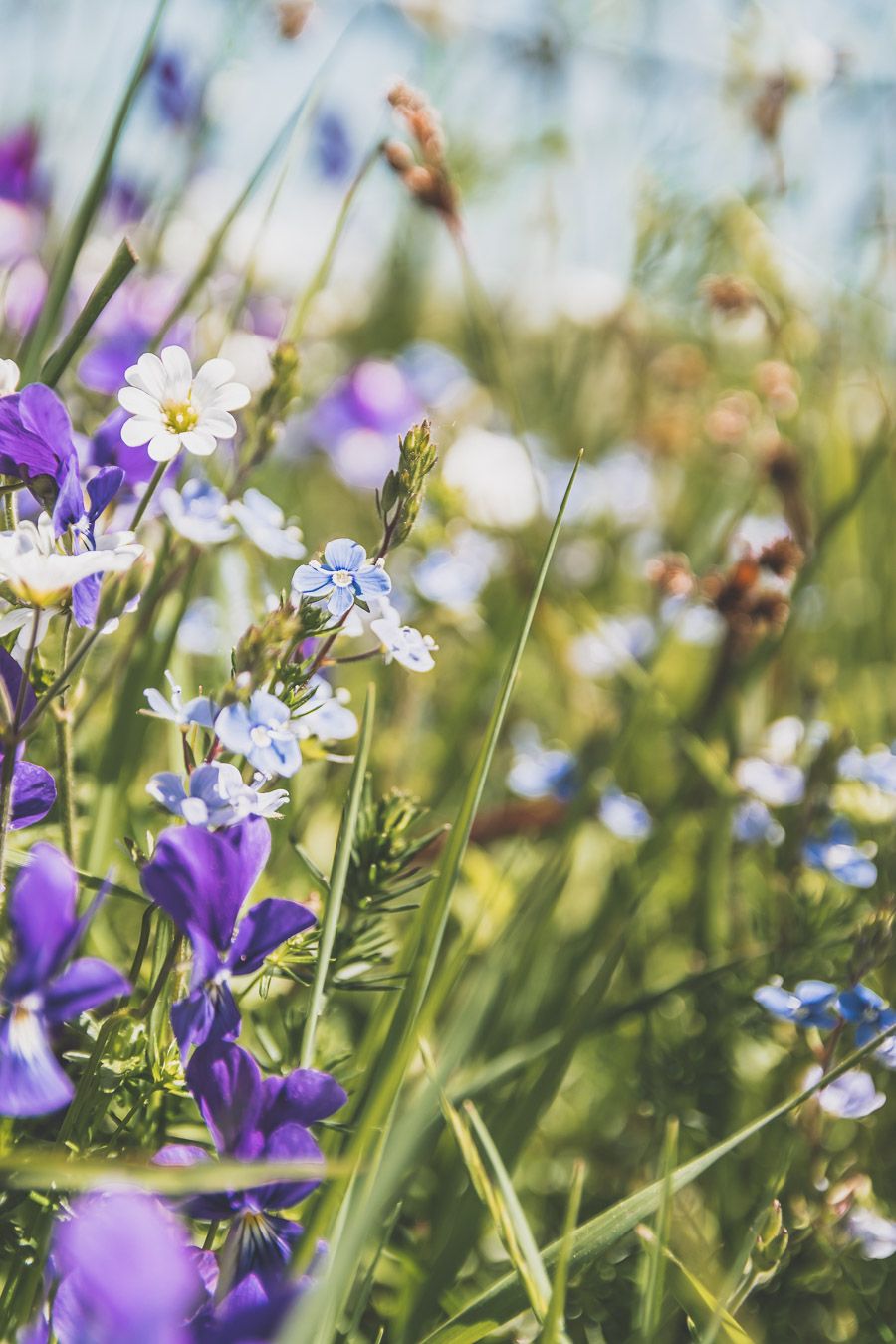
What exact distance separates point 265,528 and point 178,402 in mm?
94

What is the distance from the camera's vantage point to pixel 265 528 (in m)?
0.69

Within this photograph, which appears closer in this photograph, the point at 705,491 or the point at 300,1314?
the point at 300,1314

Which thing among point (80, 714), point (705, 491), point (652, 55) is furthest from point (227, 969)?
point (652, 55)

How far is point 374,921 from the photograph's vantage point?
712mm

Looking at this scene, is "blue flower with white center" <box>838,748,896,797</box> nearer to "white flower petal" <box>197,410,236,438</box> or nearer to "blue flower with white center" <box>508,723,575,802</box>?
"blue flower with white center" <box>508,723,575,802</box>

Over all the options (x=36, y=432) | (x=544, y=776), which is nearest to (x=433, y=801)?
(x=544, y=776)

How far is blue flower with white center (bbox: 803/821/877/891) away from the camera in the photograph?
90 centimetres

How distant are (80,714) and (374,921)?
0.28m

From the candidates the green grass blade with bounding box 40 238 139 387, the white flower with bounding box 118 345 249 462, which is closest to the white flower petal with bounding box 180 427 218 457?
the white flower with bounding box 118 345 249 462

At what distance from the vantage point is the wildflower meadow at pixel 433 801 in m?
0.54

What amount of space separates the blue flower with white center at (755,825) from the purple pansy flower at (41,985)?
752mm

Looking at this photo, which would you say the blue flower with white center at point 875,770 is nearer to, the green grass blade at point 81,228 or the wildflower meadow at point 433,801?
the wildflower meadow at point 433,801

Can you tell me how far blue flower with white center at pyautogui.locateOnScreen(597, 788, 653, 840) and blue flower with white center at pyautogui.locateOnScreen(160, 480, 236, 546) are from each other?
0.52 m

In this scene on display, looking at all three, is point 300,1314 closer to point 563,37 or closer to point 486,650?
point 486,650
